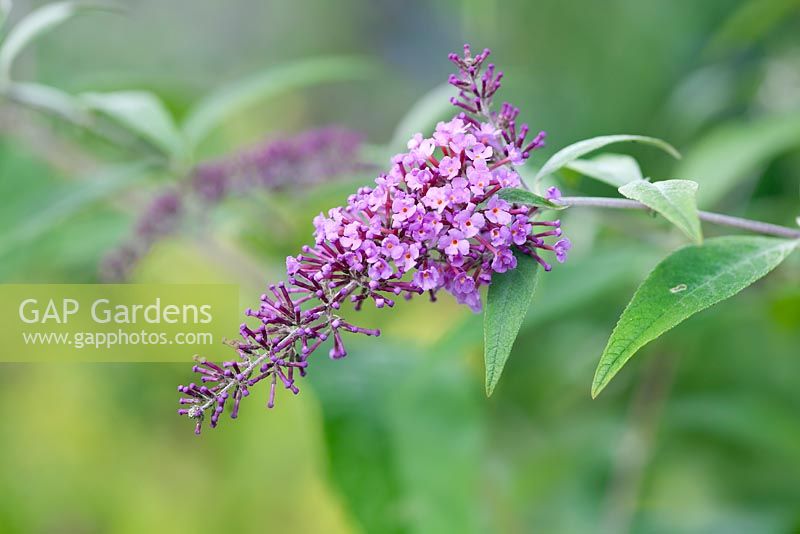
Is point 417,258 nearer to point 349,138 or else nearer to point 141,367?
point 349,138

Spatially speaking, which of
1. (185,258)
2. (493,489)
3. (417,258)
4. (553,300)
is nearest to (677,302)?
(417,258)

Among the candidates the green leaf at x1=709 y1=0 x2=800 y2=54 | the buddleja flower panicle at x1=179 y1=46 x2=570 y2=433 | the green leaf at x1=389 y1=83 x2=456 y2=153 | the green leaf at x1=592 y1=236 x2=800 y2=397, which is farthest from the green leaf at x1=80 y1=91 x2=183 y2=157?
the green leaf at x1=709 y1=0 x2=800 y2=54

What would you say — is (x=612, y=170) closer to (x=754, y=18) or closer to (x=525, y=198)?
(x=525, y=198)

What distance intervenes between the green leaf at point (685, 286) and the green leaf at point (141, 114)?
2.60ft

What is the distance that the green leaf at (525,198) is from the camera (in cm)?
76

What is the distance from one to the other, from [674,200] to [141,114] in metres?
0.85

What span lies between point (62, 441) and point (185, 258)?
57cm

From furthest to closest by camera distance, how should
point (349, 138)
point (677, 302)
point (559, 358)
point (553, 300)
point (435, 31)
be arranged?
point (435, 31) → point (559, 358) → point (349, 138) → point (553, 300) → point (677, 302)

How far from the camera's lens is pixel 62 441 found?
2.21 meters

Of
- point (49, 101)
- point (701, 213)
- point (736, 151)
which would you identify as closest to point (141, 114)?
point (49, 101)

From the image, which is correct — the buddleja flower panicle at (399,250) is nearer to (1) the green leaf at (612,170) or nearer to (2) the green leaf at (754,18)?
(1) the green leaf at (612,170)

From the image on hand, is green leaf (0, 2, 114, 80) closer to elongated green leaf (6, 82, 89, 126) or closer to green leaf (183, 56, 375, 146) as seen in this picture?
elongated green leaf (6, 82, 89, 126)

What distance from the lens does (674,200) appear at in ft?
2.33

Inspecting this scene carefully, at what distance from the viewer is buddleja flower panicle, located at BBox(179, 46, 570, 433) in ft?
2.51
